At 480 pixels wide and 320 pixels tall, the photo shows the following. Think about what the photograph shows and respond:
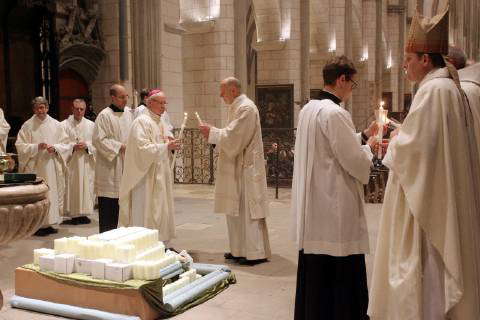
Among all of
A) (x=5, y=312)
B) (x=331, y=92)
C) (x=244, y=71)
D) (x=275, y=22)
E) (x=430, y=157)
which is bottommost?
(x=5, y=312)

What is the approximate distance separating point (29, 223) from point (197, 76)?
10.1 meters

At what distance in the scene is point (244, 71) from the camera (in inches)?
519

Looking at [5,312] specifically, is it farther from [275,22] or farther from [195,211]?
[275,22]

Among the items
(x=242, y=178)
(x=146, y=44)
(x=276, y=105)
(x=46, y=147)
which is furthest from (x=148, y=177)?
(x=276, y=105)

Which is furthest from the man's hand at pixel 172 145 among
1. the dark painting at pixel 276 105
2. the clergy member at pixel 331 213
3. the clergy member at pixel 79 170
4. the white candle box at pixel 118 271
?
the dark painting at pixel 276 105

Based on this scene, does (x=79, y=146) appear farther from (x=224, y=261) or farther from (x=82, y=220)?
(x=224, y=261)

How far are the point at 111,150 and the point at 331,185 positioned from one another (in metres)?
3.78

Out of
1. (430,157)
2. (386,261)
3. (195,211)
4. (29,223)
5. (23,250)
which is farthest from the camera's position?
(195,211)

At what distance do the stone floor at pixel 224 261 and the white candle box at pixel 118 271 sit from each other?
0.49 meters

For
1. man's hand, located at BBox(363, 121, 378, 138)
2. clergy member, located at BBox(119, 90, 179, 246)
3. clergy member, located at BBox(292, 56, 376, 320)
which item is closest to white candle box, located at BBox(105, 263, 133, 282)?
clergy member, located at BBox(292, 56, 376, 320)

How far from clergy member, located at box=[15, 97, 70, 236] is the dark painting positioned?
6950mm

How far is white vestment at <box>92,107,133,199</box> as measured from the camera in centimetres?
667

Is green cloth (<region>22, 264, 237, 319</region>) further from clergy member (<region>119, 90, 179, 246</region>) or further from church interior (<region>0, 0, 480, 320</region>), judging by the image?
church interior (<region>0, 0, 480, 320</region>)

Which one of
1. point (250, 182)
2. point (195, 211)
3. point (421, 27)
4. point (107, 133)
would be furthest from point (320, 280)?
point (195, 211)
